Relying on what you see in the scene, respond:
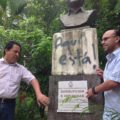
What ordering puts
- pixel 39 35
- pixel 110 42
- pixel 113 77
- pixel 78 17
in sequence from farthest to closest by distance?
pixel 39 35
pixel 78 17
pixel 110 42
pixel 113 77

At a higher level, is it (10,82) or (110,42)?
(110,42)

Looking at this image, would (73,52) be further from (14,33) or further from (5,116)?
(14,33)

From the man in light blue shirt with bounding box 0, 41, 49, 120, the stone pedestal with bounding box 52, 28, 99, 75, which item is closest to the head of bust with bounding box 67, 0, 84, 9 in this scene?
the stone pedestal with bounding box 52, 28, 99, 75

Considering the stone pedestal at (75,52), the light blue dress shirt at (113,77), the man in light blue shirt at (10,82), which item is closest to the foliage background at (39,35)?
the stone pedestal at (75,52)

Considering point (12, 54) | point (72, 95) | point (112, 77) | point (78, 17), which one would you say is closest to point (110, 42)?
point (112, 77)

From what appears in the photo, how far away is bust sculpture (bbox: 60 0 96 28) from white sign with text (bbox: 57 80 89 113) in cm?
93

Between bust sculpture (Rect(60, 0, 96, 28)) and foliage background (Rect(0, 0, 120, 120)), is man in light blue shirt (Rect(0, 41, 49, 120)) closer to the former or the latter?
bust sculpture (Rect(60, 0, 96, 28))

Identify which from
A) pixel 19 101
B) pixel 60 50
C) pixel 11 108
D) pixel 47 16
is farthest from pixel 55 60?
pixel 47 16

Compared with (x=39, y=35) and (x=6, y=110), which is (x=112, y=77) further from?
(x=39, y=35)

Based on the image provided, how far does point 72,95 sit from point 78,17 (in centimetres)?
125

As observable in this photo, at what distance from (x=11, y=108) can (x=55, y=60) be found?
1152 millimetres

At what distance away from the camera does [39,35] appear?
673cm

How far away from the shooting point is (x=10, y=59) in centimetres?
470

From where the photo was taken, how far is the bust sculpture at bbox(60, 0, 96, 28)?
17.4ft
